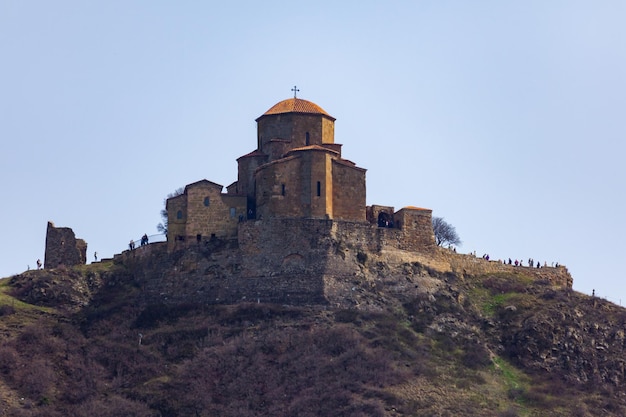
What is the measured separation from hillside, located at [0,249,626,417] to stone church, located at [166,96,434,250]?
285 cm

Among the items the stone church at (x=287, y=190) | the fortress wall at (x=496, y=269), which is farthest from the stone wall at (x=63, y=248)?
the fortress wall at (x=496, y=269)

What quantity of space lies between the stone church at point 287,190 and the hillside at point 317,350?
2.85 meters

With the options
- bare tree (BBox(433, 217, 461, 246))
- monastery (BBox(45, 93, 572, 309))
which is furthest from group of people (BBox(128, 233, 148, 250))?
bare tree (BBox(433, 217, 461, 246))

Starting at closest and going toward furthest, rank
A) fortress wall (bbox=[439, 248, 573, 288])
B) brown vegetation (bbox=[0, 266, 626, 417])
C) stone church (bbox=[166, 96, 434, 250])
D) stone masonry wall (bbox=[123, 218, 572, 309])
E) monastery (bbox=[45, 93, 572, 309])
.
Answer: brown vegetation (bbox=[0, 266, 626, 417]), stone masonry wall (bbox=[123, 218, 572, 309]), monastery (bbox=[45, 93, 572, 309]), stone church (bbox=[166, 96, 434, 250]), fortress wall (bbox=[439, 248, 573, 288])

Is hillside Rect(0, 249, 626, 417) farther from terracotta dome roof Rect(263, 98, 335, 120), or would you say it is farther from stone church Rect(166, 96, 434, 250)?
terracotta dome roof Rect(263, 98, 335, 120)

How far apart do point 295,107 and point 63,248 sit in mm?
16000

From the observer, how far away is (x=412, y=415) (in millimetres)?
71562

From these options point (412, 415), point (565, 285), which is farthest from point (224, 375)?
point (565, 285)

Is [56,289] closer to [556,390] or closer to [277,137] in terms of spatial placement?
[277,137]

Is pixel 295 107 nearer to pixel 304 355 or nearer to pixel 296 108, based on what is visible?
pixel 296 108

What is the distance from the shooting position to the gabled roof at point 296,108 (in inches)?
3504

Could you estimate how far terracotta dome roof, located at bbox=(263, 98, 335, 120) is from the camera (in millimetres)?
89000

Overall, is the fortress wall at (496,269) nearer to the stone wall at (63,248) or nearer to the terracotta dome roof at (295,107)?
the terracotta dome roof at (295,107)

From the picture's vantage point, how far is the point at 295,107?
89375 mm
